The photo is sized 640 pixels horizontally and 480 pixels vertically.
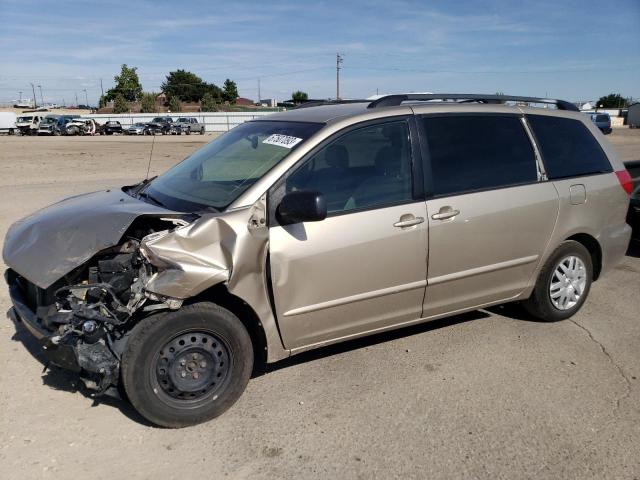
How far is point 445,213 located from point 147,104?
8736 cm

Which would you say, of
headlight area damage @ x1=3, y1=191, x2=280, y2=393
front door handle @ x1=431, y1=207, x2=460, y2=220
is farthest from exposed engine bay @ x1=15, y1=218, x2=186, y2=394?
front door handle @ x1=431, y1=207, x2=460, y2=220

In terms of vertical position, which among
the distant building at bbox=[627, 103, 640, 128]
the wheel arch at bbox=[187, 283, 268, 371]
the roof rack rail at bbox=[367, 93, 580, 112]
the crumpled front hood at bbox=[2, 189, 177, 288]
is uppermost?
the distant building at bbox=[627, 103, 640, 128]

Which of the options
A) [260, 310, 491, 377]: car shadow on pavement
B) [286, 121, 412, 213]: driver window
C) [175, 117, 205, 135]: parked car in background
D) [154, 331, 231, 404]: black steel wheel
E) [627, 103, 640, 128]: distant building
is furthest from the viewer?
[627, 103, 640, 128]: distant building

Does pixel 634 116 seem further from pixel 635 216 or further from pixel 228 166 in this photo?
pixel 228 166

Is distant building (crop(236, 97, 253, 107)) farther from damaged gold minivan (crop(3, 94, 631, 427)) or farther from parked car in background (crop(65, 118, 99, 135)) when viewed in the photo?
damaged gold minivan (crop(3, 94, 631, 427))

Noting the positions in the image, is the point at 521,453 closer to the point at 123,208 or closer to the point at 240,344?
the point at 240,344

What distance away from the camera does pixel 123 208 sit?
3494 millimetres

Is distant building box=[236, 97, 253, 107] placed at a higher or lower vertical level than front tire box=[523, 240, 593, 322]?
higher

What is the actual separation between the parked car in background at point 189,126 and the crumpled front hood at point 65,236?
49644 mm

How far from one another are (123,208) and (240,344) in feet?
3.80

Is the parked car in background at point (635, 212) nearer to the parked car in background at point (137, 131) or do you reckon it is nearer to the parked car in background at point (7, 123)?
the parked car in background at point (137, 131)

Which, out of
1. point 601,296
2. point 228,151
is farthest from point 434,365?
point 601,296

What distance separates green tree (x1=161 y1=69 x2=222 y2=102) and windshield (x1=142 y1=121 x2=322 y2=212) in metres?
110

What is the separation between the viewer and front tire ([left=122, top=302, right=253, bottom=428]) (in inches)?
119
